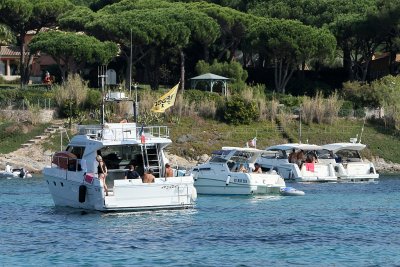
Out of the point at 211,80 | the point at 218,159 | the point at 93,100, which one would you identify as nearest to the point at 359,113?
the point at 211,80

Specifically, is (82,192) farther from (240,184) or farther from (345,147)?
(345,147)

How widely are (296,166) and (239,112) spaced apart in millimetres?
18244

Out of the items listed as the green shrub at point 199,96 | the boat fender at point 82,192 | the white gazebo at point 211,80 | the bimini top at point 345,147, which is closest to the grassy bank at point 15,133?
the green shrub at point 199,96

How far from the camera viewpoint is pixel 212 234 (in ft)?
129

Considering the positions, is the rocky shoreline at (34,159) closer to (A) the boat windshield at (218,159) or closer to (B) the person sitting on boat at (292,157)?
(B) the person sitting on boat at (292,157)

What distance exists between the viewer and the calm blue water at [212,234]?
34531 millimetres

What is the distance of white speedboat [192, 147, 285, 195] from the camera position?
54.9m

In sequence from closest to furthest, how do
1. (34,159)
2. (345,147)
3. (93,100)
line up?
(345,147) < (34,159) < (93,100)

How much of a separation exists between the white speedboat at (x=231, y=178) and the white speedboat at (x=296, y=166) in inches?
295

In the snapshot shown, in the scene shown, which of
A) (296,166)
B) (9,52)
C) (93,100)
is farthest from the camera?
(9,52)

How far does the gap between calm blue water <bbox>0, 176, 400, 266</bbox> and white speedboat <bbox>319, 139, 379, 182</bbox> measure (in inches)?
537

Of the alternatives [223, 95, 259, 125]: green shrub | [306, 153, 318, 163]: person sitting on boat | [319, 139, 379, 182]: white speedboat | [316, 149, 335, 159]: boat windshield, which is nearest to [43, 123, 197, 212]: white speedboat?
[306, 153, 318, 163]: person sitting on boat

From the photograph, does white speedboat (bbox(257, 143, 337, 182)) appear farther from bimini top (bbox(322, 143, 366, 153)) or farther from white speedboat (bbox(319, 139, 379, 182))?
bimini top (bbox(322, 143, 366, 153))

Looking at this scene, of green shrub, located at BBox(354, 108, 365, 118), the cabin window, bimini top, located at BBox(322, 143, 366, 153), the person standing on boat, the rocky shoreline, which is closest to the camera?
the person standing on boat
